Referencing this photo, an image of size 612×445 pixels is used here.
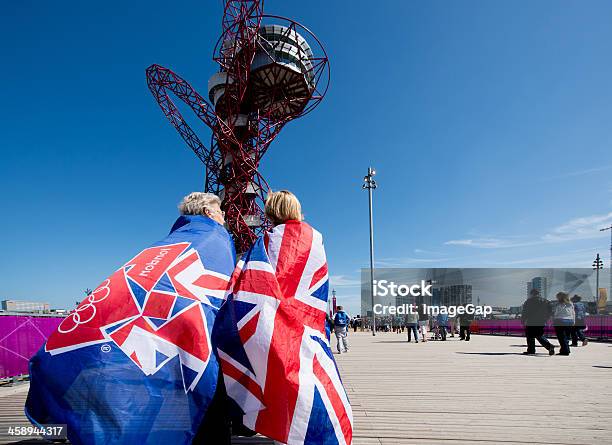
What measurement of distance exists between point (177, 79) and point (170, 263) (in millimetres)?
30826

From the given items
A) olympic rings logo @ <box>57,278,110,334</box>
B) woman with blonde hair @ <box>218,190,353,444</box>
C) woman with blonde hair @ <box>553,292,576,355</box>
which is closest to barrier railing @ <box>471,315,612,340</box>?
woman with blonde hair @ <box>553,292,576,355</box>

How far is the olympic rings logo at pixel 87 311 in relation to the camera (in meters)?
1.93

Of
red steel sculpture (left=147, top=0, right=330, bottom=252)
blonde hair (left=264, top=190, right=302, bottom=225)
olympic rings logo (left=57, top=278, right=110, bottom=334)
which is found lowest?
olympic rings logo (left=57, top=278, right=110, bottom=334)

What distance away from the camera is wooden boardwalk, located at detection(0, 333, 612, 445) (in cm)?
293

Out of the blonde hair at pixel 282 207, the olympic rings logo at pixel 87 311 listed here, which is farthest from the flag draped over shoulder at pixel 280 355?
the olympic rings logo at pixel 87 311

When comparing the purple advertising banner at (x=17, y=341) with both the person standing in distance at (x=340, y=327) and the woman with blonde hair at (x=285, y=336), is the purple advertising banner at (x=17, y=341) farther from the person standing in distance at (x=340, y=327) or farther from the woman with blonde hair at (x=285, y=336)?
the person standing in distance at (x=340, y=327)

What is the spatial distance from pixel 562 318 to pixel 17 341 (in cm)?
1350

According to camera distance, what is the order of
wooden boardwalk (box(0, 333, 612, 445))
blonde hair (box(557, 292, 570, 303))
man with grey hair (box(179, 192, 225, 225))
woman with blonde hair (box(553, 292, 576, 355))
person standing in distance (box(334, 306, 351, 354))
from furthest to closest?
person standing in distance (box(334, 306, 351, 354)) < blonde hair (box(557, 292, 570, 303)) < woman with blonde hair (box(553, 292, 576, 355)) < wooden boardwalk (box(0, 333, 612, 445)) < man with grey hair (box(179, 192, 225, 225))

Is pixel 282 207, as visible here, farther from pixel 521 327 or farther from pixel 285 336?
pixel 521 327

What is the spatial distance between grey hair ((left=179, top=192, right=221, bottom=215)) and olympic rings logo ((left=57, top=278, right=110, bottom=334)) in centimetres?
84

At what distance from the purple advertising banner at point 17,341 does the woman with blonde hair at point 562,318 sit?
12909mm

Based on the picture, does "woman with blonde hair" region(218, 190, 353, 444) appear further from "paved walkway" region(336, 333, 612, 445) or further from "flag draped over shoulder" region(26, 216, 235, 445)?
"paved walkway" region(336, 333, 612, 445)

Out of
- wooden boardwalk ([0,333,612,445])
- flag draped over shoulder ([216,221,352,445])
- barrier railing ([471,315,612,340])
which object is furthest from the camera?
barrier railing ([471,315,612,340])

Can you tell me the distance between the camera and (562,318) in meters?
8.94
